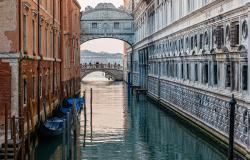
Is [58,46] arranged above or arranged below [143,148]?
above

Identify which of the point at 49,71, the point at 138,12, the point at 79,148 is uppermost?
the point at 138,12

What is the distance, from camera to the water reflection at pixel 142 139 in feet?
42.2

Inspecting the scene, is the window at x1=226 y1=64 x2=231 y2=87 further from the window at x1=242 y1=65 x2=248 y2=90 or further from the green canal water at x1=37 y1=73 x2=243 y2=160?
the green canal water at x1=37 y1=73 x2=243 y2=160

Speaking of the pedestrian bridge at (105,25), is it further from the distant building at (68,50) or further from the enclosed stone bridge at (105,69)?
the distant building at (68,50)

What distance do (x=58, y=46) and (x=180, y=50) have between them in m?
5.84

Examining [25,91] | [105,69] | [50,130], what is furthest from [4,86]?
[105,69]

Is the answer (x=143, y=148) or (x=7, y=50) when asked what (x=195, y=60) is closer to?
(x=143, y=148)

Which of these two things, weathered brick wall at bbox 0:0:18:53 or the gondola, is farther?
the gondola

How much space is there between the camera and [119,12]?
146 feet

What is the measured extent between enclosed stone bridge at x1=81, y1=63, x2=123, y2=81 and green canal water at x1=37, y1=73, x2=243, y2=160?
31007 mm

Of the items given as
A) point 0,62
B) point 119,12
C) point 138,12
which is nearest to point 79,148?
point 0,62

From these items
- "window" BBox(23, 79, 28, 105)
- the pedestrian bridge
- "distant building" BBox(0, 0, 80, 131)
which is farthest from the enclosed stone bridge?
"window" BBox(23, 79, 28, 105)

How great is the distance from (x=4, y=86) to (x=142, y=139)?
17.7ft

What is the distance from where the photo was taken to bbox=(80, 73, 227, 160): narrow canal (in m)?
12.9
